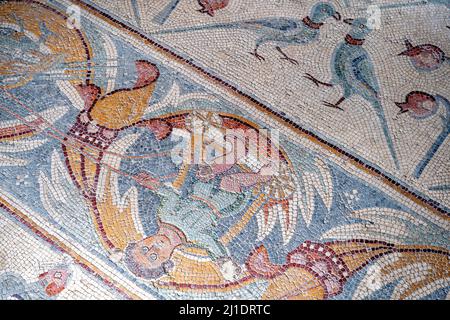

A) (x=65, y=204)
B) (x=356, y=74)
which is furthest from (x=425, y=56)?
(x=65, y=204)

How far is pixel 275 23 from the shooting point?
11.6 feet

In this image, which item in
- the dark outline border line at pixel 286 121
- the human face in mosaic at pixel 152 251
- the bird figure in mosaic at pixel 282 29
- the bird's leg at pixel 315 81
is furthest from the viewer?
the bird figure in mosaic at pixel 282 29

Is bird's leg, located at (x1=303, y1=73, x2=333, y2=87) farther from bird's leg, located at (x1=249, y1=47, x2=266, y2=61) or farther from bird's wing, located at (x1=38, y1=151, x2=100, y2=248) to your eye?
bird's wing, located at (x1=38, y1=151, x2=100, y2=248)

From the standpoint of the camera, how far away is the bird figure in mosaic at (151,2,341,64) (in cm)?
344

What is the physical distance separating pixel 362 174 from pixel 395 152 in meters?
0.27

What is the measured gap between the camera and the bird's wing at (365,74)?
10.8 ft

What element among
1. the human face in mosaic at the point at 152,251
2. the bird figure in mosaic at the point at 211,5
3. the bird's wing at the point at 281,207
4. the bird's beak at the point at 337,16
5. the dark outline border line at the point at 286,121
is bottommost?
the human face in mosaic at the point at 152,251

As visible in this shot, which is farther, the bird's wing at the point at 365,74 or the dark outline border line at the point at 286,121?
the bird's wing at the point at 365,74

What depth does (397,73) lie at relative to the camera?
3395 mm

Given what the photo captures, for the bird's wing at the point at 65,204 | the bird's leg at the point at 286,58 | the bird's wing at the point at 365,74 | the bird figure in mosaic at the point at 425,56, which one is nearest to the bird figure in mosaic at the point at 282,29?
the bird's leg at the point at 286,58

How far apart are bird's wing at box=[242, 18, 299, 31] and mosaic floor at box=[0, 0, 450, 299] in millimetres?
11

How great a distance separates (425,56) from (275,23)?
3.33 feet

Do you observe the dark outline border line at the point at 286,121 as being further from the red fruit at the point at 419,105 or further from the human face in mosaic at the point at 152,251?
the human face in mosaic at the point at 152,251
